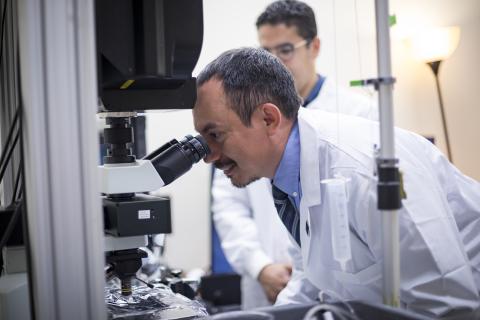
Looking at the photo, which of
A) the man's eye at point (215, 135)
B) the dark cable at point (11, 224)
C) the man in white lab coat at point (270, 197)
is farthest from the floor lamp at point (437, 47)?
the dark cable at point (11, 224)

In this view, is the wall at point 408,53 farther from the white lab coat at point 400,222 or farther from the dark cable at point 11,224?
the dark cable at point 11,224

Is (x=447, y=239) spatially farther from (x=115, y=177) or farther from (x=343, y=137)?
(x=115, y=177)

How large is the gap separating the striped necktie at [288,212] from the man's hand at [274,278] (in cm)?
67

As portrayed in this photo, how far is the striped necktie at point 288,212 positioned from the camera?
1403 mm

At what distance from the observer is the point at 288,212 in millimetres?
1431

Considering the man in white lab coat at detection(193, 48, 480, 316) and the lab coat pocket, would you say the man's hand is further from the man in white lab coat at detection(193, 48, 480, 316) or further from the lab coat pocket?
the lab coat pocket

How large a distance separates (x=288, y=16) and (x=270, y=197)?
2.44ft

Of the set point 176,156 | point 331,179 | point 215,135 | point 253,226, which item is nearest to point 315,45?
point 253,226

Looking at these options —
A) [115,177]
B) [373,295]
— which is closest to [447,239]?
[373,295]

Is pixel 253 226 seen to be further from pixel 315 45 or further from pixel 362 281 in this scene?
pixel 362 281

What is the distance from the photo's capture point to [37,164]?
2.25 ft

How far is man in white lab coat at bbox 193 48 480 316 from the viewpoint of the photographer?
1054 mm

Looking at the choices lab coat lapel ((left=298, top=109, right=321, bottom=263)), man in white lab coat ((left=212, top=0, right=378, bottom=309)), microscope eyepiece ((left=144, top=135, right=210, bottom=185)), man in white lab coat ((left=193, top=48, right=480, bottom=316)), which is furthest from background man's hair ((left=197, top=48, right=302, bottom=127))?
man in white lab coat ((left=212, top=0, right=378, bottom=309))

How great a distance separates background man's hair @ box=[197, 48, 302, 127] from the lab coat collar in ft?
0.27
